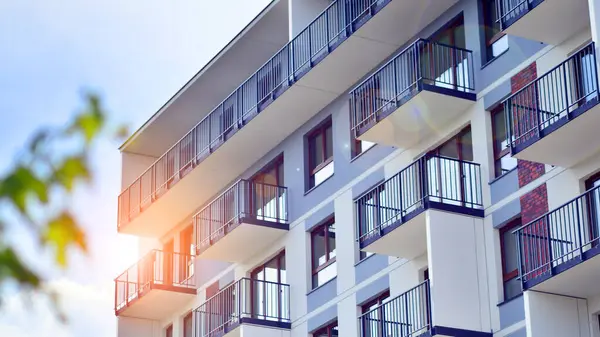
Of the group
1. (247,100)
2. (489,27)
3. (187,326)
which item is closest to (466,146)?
(489,27)

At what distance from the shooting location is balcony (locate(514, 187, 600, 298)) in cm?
1730

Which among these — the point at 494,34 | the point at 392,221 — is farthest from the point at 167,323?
the point at 494,34

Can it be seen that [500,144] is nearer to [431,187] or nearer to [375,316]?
[431,187]

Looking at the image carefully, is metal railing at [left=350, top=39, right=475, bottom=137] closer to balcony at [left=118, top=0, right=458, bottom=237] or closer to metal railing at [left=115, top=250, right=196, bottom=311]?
balcony at [left=118, top=0, right=458, bottom=237]

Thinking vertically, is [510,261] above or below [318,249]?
below

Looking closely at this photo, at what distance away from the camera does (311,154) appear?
27.8 meters

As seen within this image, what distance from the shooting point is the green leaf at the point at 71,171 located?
167 cm

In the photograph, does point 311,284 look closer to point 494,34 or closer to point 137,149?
point 494,34

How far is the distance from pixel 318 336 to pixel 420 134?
595cm

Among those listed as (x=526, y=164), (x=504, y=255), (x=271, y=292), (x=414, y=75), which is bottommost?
(x=504, y=255)

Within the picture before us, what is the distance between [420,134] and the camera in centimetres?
2281

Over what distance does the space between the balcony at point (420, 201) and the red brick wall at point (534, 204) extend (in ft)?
3.95

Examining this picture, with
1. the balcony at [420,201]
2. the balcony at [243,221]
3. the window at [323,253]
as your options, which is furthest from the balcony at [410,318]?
the balcony at [243,221]

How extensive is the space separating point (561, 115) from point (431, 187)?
3.33 metres
